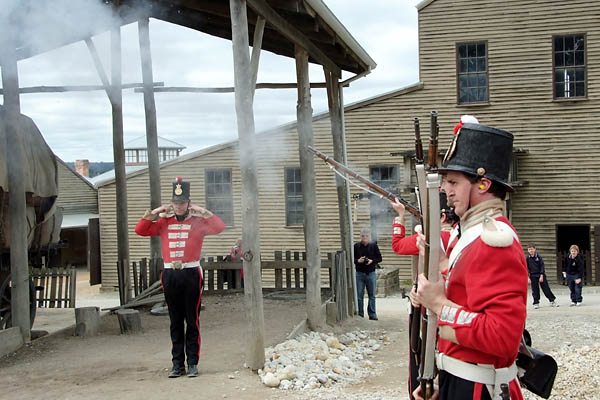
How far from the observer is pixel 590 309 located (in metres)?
14.4

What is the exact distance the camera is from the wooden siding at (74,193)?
95.2ft

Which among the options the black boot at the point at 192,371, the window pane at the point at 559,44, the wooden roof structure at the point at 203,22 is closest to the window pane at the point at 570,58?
the window pane at the point at 559,44

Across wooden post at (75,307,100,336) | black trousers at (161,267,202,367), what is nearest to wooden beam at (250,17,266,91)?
black trousers at (161,267,202,367)

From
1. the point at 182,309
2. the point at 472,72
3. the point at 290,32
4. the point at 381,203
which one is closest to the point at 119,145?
the point at 290,32

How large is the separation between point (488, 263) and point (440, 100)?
18826 mm

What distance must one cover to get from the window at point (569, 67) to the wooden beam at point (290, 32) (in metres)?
11.6

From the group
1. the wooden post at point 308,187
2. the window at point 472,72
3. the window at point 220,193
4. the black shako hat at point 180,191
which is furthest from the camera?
the window at point 220,193

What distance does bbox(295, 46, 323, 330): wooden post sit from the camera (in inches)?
374

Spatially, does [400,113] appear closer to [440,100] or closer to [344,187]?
[440,100]

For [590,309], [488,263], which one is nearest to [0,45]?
[488,263]

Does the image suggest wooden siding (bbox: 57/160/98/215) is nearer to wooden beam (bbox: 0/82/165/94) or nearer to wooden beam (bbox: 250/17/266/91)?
wooden beam (bbox: 0/82/165/94)

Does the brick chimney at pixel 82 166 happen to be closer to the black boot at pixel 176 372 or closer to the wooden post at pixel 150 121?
the wooden post at pixel 150 121

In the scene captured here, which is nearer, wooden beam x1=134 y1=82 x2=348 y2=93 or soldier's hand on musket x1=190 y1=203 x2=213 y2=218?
soldier's hand on musket x1=190 y1=203 x2=213 y2=218

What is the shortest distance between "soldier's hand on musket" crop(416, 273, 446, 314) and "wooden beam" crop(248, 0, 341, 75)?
5102 mm
